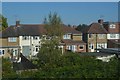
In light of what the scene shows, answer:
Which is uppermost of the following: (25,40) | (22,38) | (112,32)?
(112,32)

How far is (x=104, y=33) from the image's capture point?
1387 inches

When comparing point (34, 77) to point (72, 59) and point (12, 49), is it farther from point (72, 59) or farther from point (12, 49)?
point (12, 49)

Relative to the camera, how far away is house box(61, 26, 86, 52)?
32719 millimetres

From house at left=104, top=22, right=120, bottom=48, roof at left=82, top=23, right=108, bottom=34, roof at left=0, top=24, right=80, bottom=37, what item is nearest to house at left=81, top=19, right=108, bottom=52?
roof at left=82, top=23, right=108, bottom=34

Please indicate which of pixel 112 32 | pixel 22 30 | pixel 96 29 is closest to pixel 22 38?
pixel 22 30

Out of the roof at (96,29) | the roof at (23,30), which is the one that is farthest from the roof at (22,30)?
the roof at (96,29)

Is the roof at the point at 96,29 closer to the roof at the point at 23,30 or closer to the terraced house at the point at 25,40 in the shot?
the terraced house at the point at 25,40

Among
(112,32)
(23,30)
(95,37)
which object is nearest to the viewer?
(23,30)

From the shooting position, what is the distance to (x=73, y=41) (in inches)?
1320

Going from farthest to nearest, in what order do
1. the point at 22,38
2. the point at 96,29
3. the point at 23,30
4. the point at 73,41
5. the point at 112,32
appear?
the point at 112,32, the point at 96,29, the point at 73,41, the point at 23,30, the point at 22,38

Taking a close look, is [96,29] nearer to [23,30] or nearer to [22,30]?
[23,30]

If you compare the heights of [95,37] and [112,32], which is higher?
[112,32]

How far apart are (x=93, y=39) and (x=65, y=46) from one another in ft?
16.7

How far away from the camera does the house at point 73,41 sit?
107 ft
